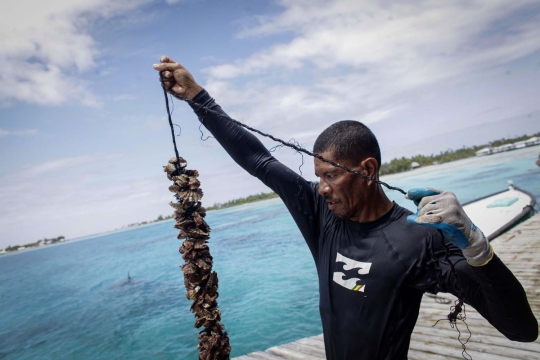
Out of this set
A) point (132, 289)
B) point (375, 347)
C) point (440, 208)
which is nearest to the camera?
point (440, 208)

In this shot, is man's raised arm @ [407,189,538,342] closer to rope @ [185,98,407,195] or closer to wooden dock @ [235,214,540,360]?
rope @ [185,98,407,195]

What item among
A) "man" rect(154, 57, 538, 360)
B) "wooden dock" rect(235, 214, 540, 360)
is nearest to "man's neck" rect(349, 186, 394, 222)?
"man" rect(154, 57, 538, 360)

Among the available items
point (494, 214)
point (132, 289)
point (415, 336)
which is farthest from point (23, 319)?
point (494, 214)

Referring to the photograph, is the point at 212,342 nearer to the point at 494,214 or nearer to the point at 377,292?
the point at 377,292

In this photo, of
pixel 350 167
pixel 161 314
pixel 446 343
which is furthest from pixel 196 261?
pixel 161 314

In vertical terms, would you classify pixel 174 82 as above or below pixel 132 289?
above

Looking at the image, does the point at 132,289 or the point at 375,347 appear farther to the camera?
the point at 132,289

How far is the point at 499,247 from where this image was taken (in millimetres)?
9875

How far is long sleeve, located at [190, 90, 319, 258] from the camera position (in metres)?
2.16

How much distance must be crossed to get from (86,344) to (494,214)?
24941 millimetres

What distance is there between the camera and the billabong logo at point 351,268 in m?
1.81

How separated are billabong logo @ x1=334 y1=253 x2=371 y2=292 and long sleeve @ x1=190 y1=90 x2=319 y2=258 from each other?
377mm

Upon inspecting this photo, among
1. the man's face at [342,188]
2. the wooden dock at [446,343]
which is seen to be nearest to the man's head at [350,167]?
the man's face at [342,188]

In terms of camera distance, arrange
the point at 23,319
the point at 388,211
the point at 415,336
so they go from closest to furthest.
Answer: the point at 388,211 < the point at 415,336 < the point at 23,319
